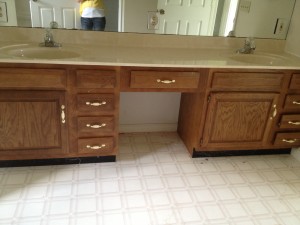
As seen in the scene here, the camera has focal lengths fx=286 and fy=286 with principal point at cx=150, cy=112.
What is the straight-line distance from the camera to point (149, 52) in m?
2.04

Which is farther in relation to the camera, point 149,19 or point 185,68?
point 149,19

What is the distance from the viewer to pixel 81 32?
2080mm

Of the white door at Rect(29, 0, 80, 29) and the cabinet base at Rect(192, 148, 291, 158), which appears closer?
the white door at Rect(29, 0, 80, 29)

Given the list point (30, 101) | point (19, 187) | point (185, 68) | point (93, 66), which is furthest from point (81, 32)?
point (19, 187)

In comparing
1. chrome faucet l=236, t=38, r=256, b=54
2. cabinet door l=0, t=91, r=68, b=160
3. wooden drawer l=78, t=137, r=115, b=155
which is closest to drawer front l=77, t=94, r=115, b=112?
cabinet door l=0, t=91, r=68, b=160

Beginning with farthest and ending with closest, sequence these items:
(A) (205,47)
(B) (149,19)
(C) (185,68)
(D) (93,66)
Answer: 1. (A) (205,47)
2. (B) (149,19)
3. (C) (185,68)
4. (D) (93,66)

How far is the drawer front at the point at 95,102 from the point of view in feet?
5.94

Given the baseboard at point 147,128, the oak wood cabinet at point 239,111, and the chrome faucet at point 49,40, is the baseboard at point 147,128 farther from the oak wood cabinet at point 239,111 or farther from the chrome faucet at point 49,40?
the chrome faucet at point 49,40

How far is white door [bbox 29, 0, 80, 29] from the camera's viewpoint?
1.97 m

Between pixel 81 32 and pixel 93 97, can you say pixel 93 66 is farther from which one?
pixel 81 32

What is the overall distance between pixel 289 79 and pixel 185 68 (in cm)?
77

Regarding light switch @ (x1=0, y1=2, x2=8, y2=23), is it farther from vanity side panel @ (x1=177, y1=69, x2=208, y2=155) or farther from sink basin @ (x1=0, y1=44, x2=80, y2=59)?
vanity side panel @ (x1=177, y1=69, x2=208, y2=155)

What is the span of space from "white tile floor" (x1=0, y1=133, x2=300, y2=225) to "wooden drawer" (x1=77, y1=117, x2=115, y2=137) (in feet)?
0.91

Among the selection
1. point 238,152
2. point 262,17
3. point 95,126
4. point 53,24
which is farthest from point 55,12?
point 238,152
